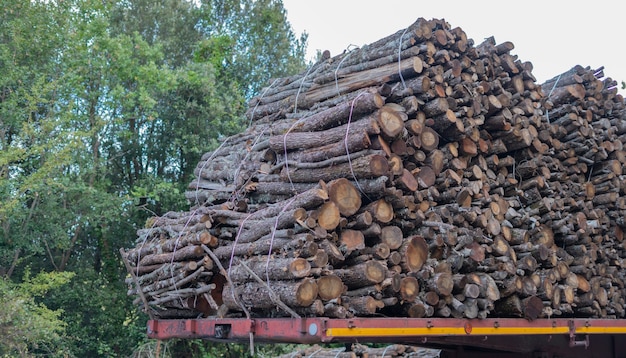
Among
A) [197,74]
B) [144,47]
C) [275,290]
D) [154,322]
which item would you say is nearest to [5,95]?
[144,47]

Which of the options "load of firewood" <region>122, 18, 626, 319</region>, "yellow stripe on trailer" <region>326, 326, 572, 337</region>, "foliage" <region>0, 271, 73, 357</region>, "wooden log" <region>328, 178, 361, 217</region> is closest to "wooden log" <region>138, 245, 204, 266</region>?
"load of firewood" <region>122, 18, 626, 319</region>

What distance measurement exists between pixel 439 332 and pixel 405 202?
1.27 meters

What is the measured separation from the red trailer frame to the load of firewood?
157 mm

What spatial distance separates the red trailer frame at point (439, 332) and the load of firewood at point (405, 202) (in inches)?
6.2

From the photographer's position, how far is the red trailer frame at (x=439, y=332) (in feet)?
16.5

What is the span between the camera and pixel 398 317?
5730 mm

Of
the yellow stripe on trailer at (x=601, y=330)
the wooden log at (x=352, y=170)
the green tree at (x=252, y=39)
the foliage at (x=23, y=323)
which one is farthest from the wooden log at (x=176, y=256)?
the green tree at (x=252, y=39)

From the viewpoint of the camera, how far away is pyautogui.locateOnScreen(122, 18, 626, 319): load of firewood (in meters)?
5.54

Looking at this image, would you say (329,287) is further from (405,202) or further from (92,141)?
(92,141)

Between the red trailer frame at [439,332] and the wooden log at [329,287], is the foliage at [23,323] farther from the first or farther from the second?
the wooden log at [329,287]

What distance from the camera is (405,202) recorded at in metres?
6.02

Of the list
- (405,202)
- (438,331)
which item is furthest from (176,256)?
(438,331)

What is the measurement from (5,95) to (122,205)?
159 inches

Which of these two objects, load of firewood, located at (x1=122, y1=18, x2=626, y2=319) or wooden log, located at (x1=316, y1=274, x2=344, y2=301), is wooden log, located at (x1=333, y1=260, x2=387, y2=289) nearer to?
load of firewood, located at (x1=122, y1=18, x2=626, y2=319)
